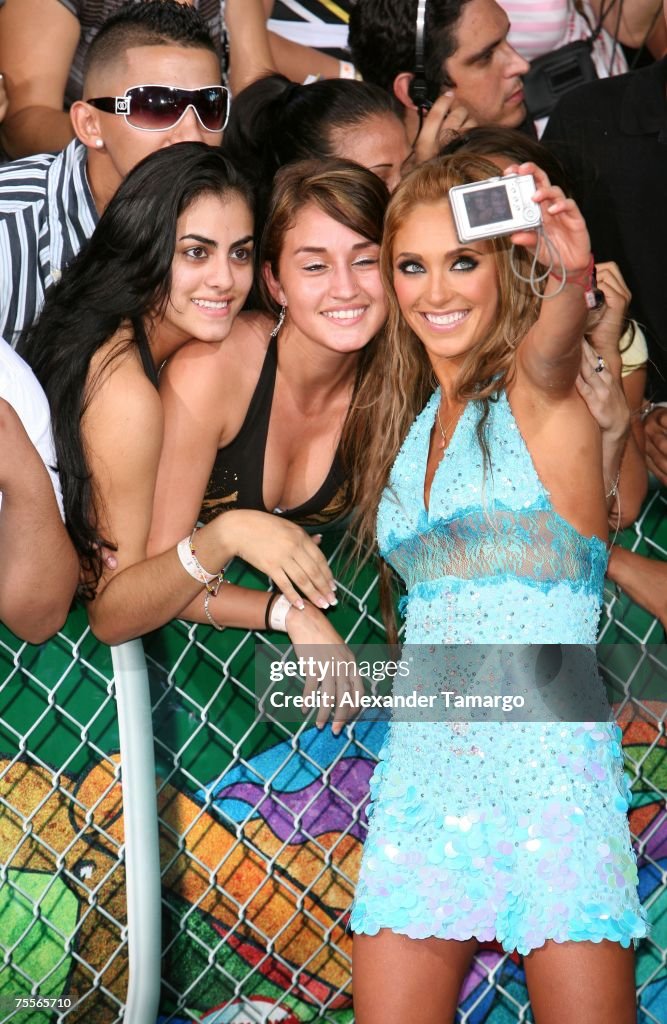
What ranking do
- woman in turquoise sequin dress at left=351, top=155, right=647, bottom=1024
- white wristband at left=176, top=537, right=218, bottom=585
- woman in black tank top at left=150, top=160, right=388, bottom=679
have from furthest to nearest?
woman in black tank top at left=150, top=160, right=388, bottom=679 < white wristband at left=176, top=537, right=218, bottom=585 < woman in turquoise sequin dress at left=351, top=155, right=647, bottom=1024

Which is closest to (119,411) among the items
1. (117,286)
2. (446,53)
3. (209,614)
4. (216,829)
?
(117,286)

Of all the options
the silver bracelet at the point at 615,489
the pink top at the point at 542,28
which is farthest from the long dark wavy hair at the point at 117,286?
the pink top at the point at 542,28

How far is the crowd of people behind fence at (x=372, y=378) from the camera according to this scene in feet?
7.47

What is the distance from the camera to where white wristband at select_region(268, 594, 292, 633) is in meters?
2.55

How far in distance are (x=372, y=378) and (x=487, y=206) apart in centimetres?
74

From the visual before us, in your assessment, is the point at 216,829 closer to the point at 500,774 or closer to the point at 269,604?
the point at 269,604

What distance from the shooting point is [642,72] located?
10.0 feet

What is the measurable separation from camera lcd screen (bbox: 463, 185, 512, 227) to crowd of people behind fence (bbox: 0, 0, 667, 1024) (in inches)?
2.0

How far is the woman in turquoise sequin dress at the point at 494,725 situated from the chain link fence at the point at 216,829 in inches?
8.6

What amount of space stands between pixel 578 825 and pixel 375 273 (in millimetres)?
1159

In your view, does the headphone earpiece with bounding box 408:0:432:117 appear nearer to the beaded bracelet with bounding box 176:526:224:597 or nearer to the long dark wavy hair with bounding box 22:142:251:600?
the long dark wavy hair with bounding box 22:142:251:600

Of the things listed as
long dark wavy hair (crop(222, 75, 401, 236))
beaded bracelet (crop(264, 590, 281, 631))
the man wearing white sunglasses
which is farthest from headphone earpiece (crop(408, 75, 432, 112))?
beaded bracelet (crop(264, 590, 281, 631))

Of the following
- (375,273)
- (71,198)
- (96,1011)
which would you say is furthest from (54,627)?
(71,198)

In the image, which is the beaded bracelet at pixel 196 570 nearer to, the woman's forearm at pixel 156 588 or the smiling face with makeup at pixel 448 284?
the woman's forearm at pixel 156 588
